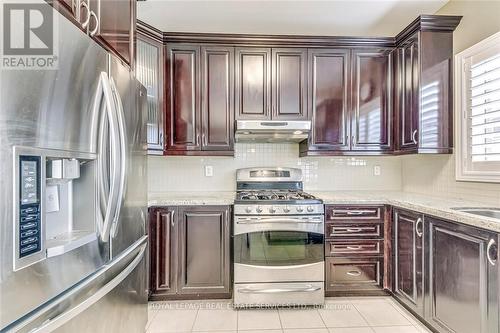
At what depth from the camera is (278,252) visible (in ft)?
7.82

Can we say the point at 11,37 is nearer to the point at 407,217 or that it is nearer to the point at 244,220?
the point at 244,220

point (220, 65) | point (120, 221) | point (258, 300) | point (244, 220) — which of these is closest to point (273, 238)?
point (244, 220)

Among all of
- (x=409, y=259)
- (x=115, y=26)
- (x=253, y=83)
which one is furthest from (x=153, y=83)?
(x=409, y=259)

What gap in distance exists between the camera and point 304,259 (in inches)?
94.7

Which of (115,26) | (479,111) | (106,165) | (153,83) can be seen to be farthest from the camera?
(153,83)

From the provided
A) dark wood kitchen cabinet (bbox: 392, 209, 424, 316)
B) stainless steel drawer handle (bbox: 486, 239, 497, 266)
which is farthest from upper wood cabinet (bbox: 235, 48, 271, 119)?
stainless steel drawer handle (bbox: 486, 239, 497, 266)

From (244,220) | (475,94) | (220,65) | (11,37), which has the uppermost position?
(220,65)

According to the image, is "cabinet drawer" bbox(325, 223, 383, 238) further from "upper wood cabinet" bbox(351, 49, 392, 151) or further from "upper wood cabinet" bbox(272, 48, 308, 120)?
"upper wood cabinet" bbox(272, 48, 308, 120)

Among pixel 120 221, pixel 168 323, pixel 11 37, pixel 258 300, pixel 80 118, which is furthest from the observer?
pixel 258 300

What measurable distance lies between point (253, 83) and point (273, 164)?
0.89 metres

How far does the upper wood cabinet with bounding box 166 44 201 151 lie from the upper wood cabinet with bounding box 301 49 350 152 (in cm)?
111

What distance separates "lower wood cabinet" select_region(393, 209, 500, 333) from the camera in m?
1.50

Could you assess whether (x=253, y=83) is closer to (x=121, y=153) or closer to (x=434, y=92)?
(x=434, y=92)

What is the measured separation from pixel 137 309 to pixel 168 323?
0.70 metres
